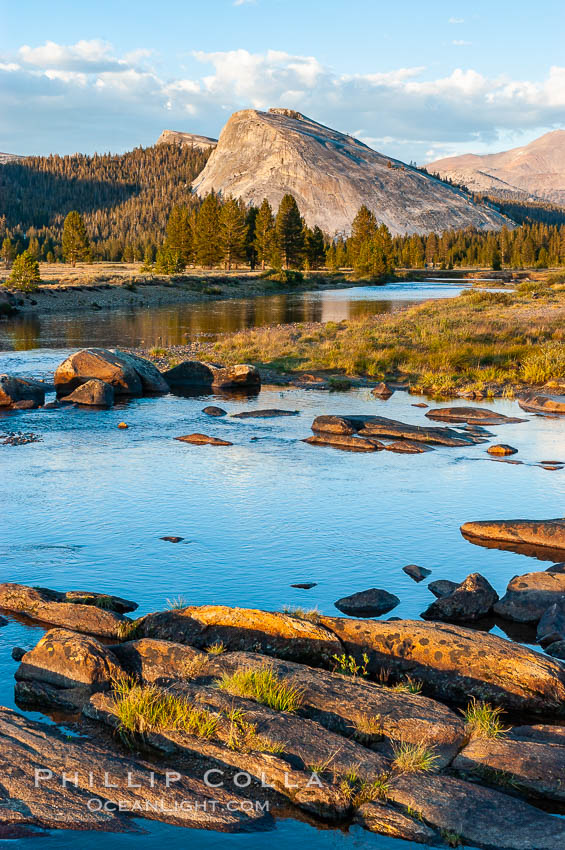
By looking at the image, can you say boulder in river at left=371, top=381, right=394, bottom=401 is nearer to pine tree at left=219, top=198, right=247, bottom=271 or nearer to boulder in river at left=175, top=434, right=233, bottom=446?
boulder in river at left=175, top=434, right=233, bottom=446

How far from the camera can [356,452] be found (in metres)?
19.9

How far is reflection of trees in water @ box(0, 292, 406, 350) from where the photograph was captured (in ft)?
143

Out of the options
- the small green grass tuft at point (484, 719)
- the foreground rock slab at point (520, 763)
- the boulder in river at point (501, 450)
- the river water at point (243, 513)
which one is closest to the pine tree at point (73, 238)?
the river water at point (243, 513)

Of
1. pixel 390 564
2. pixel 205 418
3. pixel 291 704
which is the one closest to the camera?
pixel 291 704

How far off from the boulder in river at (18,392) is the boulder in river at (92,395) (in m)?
0.88

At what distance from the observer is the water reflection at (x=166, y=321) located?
43250mm

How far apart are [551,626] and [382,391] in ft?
61.9

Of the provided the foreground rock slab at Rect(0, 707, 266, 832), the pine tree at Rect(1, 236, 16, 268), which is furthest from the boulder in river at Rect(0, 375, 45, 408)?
the pine tree at Rect(1, 236, 16, 268)

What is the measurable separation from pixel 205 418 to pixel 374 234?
130 metres

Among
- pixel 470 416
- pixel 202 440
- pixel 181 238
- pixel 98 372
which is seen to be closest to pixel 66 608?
pixel 202 440

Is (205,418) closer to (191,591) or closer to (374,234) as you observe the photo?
(191,591)

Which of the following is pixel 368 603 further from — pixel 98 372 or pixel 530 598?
pixel 98 372

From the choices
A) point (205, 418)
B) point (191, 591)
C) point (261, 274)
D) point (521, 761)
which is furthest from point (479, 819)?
point (261, 274)

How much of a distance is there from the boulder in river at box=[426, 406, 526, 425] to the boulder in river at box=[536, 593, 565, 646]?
13.5 metres
